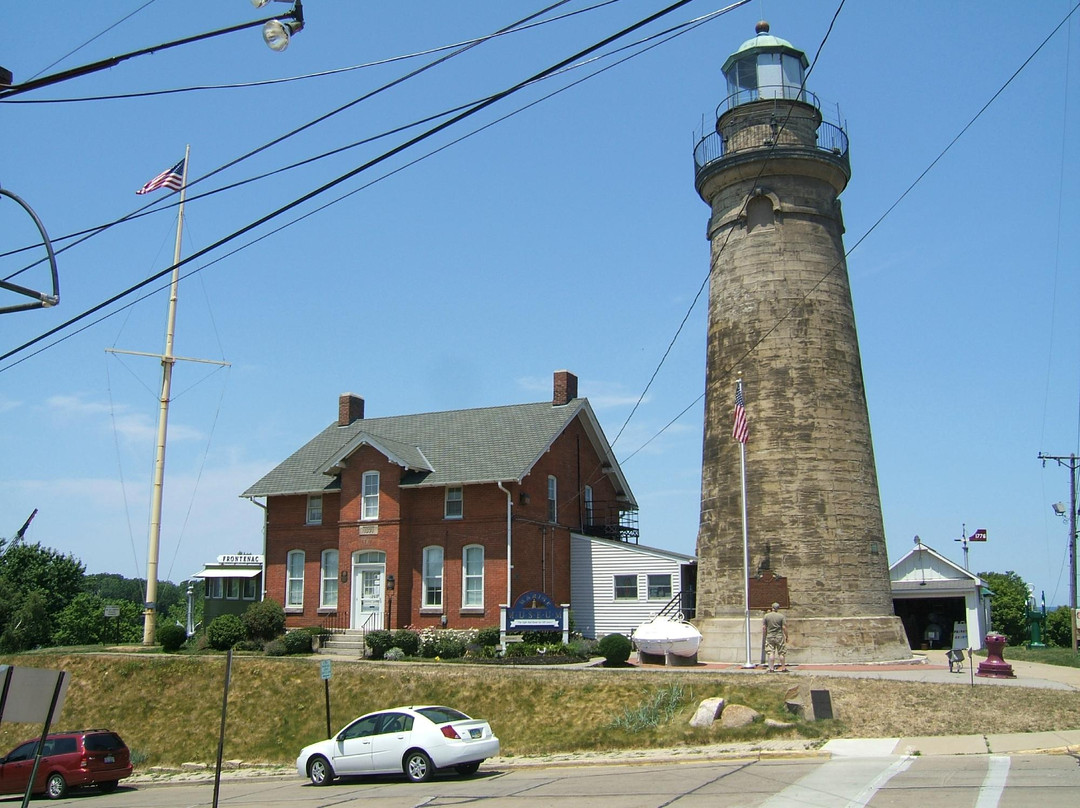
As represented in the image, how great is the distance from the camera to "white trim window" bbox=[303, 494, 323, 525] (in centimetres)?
3641

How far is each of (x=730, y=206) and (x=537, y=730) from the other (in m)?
16.1

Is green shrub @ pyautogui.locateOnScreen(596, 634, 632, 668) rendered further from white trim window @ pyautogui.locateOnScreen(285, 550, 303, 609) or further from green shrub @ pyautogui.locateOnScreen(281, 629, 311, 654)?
white trim window @ pyautogui.locateOnScreen(285, 550, 303, 609)

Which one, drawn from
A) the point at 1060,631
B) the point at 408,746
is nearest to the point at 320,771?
the point at 408,746

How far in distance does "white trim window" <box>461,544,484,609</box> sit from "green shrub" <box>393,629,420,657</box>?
340cm

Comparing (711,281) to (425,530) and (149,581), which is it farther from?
(149,581)

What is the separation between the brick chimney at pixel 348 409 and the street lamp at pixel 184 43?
3244 cm

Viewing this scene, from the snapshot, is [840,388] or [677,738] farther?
[840,388]

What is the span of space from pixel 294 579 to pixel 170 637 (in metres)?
4.80

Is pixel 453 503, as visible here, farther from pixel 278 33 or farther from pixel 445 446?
pixel 278 33

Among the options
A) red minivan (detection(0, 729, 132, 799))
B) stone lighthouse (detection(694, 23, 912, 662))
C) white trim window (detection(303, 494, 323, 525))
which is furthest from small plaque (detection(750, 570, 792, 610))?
white trim window (detection(303, 494, 323, 525))

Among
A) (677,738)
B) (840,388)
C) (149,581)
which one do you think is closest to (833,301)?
A: (840,388)

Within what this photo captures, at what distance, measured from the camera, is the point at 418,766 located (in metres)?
16.9

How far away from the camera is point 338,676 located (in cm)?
2698

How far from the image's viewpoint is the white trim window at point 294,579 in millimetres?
35875
